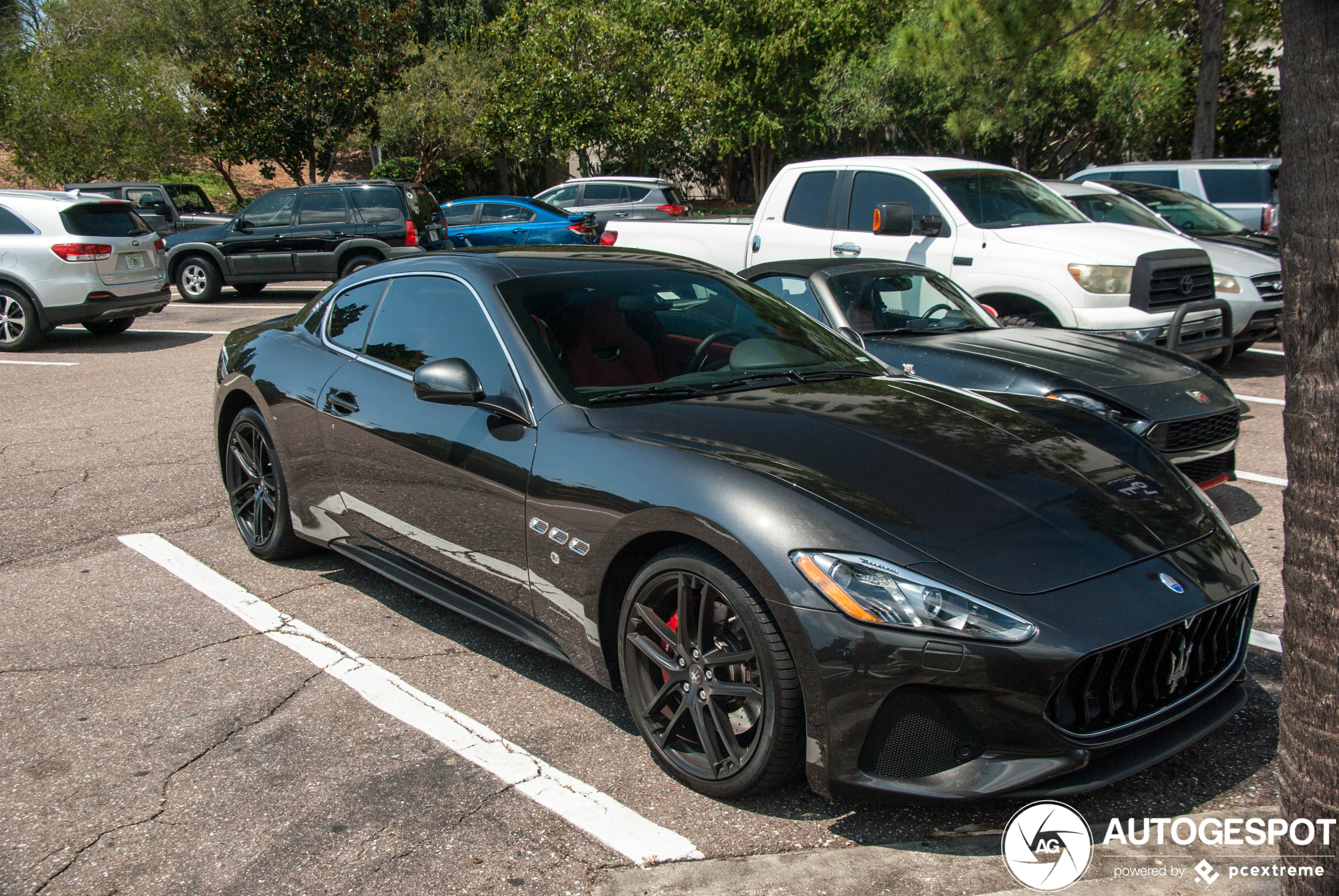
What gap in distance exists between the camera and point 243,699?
372 cm

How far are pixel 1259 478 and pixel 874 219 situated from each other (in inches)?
150

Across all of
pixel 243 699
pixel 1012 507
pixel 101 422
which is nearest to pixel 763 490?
pixel 1012 507

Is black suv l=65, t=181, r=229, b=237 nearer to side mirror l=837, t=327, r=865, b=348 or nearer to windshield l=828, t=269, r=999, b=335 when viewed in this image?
windshield l=828, t=269, r=999, b=335

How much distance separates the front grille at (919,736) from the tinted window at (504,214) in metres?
17.5

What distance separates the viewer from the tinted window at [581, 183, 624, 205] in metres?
21.9

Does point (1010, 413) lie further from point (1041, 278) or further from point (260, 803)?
point (1041, 278)

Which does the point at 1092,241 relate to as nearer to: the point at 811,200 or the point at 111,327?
the point at 811,200

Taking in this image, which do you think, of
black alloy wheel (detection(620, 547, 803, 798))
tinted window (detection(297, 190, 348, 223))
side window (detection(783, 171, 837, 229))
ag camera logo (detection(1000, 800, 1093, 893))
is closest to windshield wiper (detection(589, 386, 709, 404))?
black alloy wheel (detection(620, 547, 803, 798))

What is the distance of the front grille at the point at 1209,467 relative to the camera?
5395mm

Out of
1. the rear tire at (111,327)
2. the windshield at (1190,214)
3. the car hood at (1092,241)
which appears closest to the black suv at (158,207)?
the rear tire at (111,327)

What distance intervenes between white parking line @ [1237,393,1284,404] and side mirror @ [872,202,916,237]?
3271 millimetres

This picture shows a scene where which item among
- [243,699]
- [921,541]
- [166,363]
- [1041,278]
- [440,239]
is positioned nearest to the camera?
[921,541]

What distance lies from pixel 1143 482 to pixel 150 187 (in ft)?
80.6

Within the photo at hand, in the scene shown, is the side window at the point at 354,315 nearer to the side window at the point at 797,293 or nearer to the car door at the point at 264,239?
the side window at the point at 797,293
